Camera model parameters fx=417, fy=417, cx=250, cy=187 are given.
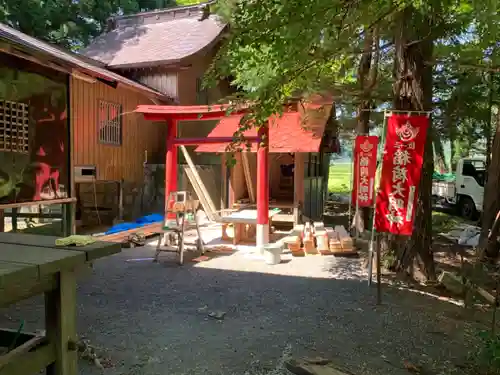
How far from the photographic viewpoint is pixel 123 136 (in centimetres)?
1245

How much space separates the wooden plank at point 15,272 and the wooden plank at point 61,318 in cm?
41

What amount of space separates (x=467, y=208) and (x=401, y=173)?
39.3 feet

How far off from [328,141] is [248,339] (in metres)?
10.9

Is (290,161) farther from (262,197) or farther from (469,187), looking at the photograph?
(262,197)

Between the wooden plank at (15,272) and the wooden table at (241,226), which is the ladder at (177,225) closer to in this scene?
the wooden table at (241,226)

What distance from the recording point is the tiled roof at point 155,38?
13305mm

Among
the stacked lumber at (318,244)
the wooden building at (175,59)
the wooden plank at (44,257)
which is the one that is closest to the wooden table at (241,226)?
the stacked lumber at (318,244)

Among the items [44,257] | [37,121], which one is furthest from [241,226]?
[44,257]

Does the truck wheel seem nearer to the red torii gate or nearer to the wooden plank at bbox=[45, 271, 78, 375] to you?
the red torii gate

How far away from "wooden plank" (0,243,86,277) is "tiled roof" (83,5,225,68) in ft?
36.4

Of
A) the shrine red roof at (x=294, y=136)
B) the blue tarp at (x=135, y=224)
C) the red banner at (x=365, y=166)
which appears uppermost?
the shrine red roof at (x=294, y=136)

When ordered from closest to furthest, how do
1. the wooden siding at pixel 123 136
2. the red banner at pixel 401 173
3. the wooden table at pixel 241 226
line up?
the red banner at pixel 401 173 → the wooden table at pixel 241 226 → the wooden siding at pixel 123 136

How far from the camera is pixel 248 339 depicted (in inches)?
167

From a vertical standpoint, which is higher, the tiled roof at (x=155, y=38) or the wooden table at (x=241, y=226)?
the tiled roof at (x=155, y=38)
